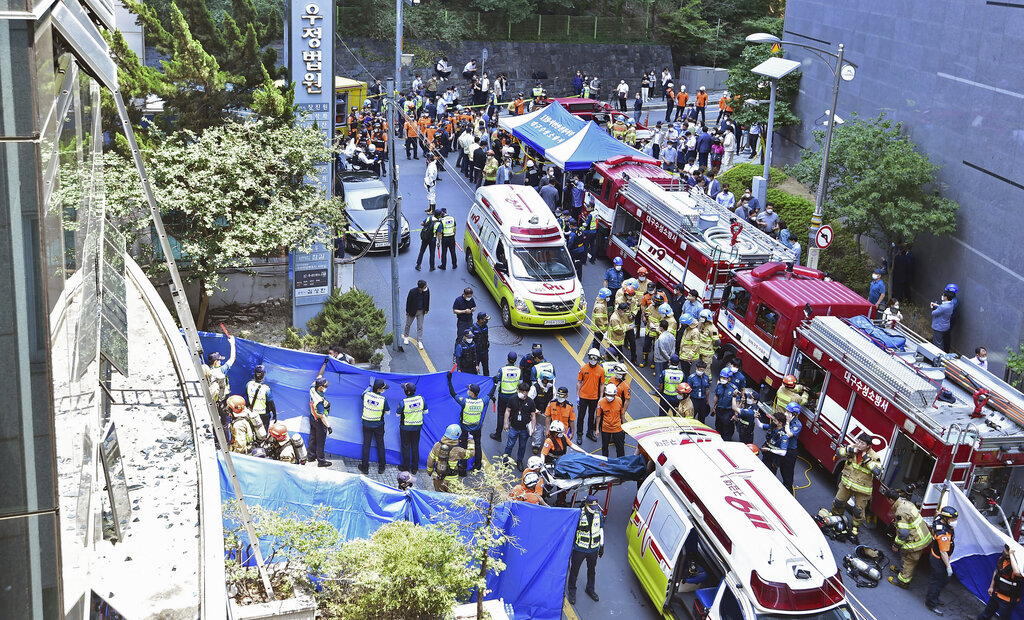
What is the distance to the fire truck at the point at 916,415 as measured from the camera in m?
14.0

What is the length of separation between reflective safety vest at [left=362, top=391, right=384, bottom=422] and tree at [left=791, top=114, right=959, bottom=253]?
12.9 m

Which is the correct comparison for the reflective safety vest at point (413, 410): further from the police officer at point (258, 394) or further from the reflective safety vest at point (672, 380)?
the reflective safety vest at point (672, 380)

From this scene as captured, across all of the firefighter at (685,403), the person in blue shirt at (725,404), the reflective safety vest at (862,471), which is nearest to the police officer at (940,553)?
the reflective safety vest at (862,471)

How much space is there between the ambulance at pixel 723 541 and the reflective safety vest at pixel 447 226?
11549 mm

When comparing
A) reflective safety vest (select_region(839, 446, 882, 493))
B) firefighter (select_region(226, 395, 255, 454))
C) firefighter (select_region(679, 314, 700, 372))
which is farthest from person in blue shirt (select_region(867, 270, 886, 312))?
firefighter (select_region(226, 395, 255, 454))

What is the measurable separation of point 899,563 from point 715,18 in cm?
4086

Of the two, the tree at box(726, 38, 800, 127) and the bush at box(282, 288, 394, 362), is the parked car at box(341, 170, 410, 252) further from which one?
the tree at box(726, 38, 800, 127)

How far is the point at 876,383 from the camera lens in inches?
602

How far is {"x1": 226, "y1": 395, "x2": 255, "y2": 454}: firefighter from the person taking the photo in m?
14.1

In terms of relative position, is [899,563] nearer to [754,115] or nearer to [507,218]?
[507,218]

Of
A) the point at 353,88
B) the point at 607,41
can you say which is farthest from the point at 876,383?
the point at 607,41

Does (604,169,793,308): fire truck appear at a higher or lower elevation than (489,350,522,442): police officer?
higher

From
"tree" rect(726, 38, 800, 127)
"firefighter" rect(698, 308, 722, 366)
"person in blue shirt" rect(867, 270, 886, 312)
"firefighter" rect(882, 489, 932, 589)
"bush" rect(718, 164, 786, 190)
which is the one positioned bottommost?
"firefighter" rect(882, 489, 932, 589)

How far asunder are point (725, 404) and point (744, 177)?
15.5m
